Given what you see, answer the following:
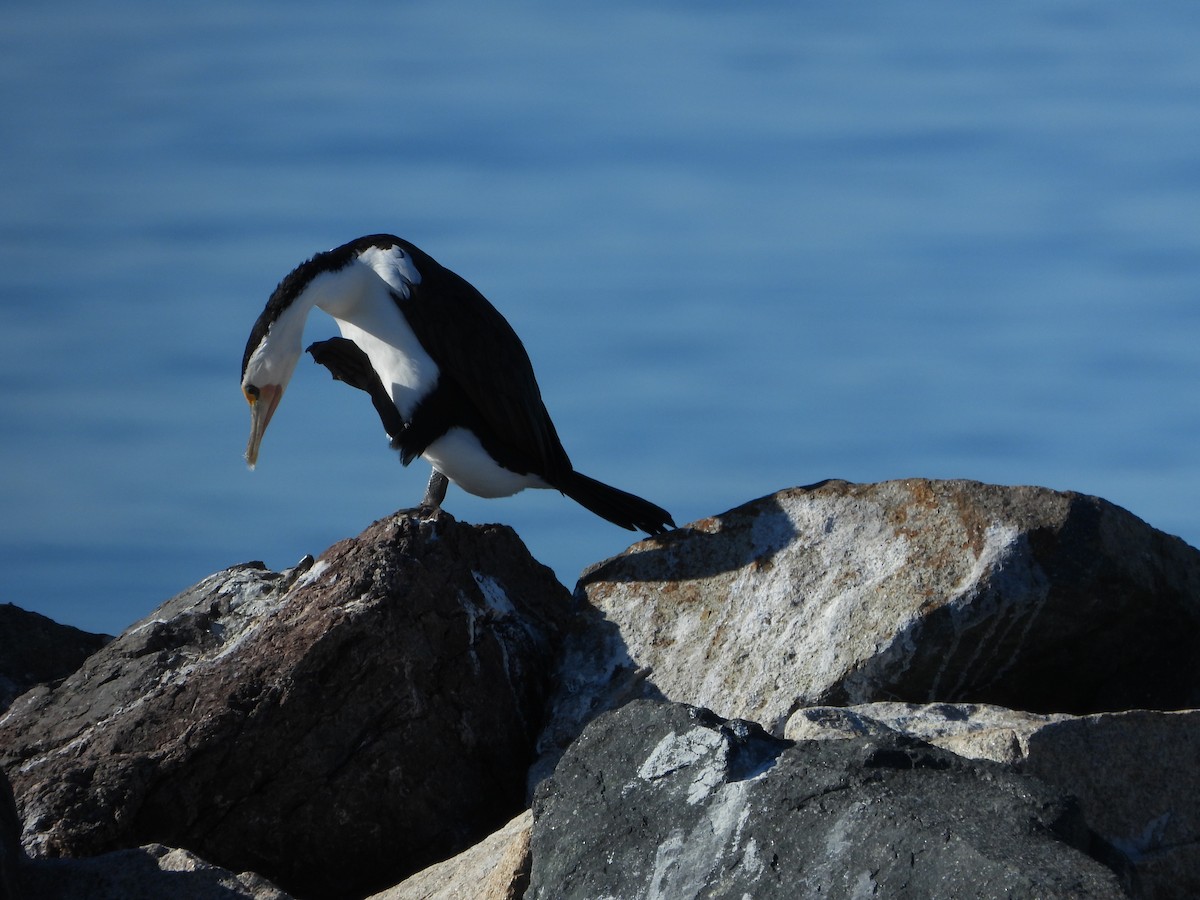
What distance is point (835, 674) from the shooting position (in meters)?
5.63

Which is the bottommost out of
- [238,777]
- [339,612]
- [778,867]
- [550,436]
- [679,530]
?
[778,867]

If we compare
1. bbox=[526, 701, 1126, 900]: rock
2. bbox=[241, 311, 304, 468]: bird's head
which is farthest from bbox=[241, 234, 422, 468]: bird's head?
bbox=[526, 701, 1126, 900]: rock

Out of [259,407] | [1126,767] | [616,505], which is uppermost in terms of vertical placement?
[259,407]

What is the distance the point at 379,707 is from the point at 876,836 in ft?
8.23

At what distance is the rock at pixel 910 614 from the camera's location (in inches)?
223

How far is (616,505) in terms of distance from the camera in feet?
24.9

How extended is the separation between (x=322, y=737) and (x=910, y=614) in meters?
2.03

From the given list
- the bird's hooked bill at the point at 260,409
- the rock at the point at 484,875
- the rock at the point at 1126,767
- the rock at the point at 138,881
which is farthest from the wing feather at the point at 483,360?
the rock at the point at 138,881

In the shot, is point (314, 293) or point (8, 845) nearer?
point (8, 845)

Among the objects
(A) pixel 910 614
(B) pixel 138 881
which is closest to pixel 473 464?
(A) pixel 910 614

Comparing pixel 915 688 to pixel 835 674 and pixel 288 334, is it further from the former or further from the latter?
pixel 288 334

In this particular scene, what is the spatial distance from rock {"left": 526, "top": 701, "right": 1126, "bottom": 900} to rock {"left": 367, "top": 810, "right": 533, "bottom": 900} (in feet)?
0.80

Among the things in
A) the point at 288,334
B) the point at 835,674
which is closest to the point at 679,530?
the point at 835,674

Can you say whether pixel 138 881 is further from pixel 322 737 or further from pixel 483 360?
pixel 483 360
